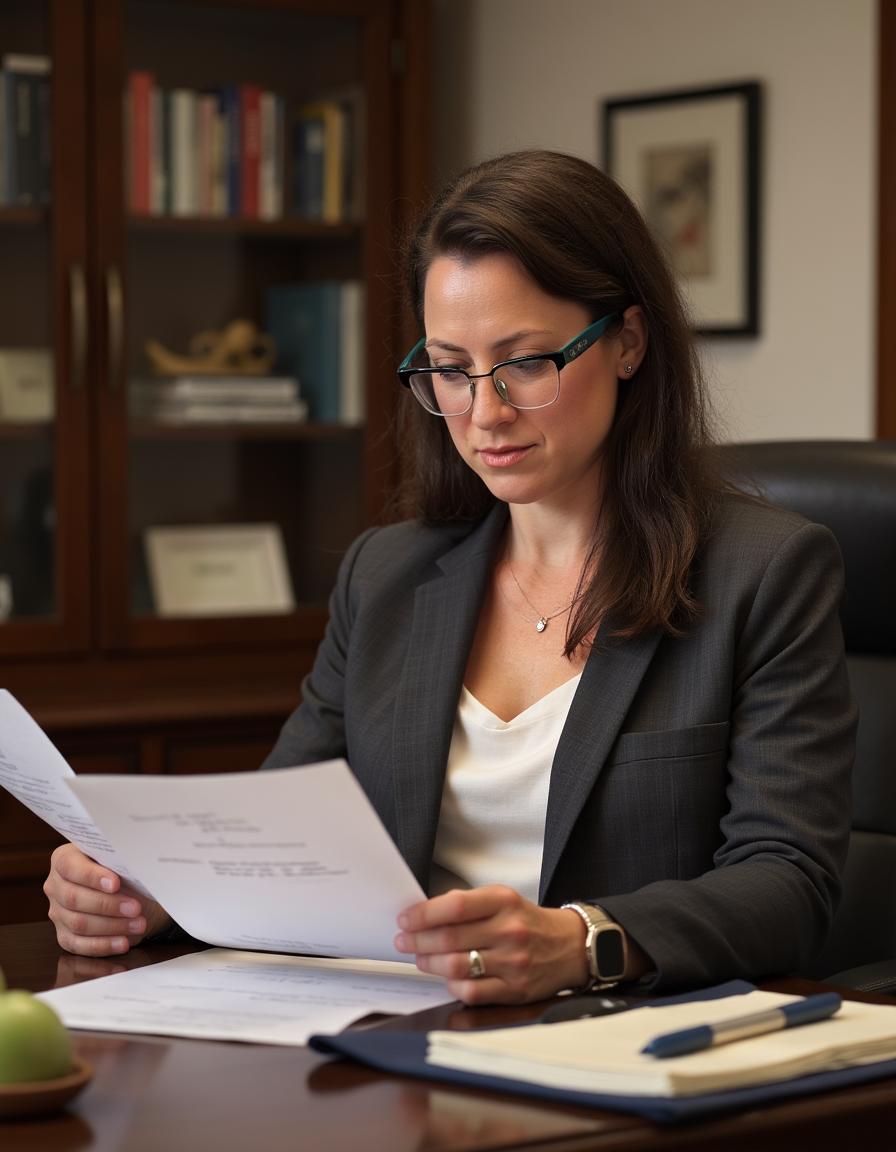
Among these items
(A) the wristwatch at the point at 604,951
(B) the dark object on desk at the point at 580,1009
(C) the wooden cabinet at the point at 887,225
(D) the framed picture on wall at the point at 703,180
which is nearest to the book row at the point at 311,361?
(D) the framed picture on wall at the point at 703,180

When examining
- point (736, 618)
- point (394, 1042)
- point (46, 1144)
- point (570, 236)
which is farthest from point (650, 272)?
point (46, 1144)

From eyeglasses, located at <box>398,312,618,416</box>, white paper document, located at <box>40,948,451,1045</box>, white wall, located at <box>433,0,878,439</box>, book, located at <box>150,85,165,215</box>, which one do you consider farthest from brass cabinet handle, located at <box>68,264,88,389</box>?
white paper document, located at <box>40,948,451,1045</box>

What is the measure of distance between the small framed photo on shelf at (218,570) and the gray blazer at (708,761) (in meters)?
1.66

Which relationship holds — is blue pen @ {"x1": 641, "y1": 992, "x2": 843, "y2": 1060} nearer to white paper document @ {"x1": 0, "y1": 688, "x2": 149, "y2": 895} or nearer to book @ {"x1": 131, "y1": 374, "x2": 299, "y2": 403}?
white paper document @ {"x1": 0, "y1": 688, "x2": 149, "y2": 895}

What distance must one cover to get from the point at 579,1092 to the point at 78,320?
7.83 ft

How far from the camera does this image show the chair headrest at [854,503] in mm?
1813

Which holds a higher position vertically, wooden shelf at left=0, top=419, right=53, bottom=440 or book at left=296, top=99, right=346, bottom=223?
book at left=296, top=99, right=346, bottom=223

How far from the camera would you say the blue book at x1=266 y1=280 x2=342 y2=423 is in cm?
344

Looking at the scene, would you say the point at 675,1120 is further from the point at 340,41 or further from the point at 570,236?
the point at 340,41

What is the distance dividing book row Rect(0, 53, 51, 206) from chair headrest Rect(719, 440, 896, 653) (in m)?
1.71

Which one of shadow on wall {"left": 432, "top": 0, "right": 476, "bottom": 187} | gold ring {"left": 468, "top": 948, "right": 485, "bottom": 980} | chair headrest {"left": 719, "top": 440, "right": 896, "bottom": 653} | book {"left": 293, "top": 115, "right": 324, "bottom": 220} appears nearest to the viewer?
gold ring {"left": 468, "top": 948, "right": 485, "bottom": 980}

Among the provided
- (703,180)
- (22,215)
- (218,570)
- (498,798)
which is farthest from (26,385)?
(498,798)

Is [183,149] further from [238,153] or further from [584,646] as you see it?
[584,646]

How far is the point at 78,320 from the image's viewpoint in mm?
3098
